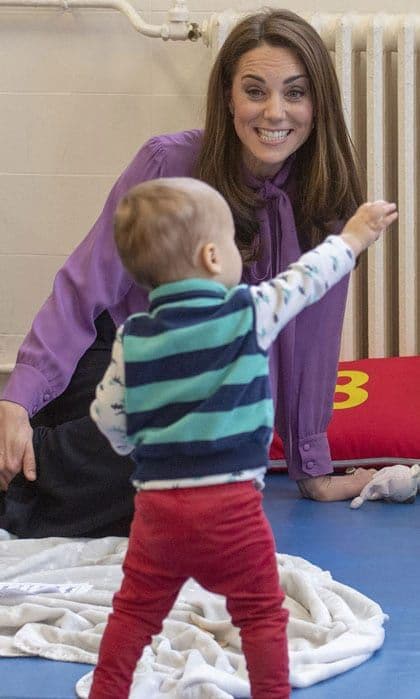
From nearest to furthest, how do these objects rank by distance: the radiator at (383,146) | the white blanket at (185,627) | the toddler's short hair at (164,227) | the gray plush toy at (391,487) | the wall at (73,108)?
the toddler's short hair at (164,227) < the white blanket at (185,627) < the gray plush toy at (391,487) < the radiator at (383,146) < the wall at (73,108)

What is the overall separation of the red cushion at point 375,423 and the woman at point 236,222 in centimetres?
40

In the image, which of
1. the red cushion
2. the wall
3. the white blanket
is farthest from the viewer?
the wall

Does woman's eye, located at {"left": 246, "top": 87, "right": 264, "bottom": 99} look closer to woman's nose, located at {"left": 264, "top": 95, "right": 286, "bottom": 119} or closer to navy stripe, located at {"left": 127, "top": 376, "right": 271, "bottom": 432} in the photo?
woman's nose, located at {"left": 264, "top": 95, "right": 286, "bottom": 119}

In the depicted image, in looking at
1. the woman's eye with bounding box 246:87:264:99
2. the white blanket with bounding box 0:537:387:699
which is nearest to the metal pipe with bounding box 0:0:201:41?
the woman's eye with bounding box 246:87:264:99

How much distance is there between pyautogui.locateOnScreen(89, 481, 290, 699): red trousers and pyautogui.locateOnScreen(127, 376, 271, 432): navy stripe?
7 cm

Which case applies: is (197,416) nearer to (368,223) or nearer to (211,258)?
(211,258)

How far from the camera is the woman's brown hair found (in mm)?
1870

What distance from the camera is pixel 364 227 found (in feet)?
4.16

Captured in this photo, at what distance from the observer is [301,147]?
1.95 metres

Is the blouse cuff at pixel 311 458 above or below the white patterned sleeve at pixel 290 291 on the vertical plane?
below

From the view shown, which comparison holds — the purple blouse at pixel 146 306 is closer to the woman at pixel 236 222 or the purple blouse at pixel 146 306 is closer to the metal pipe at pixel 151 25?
the woman at pixel 236 222

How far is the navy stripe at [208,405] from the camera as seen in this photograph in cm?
115

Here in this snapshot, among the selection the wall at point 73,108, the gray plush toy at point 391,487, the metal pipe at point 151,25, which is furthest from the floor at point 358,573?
the metal pipe at point 151,25

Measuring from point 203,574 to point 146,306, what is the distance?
0.80 m
